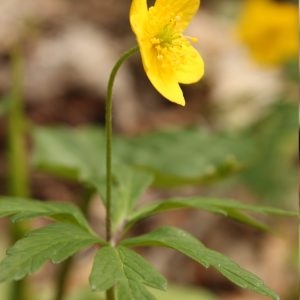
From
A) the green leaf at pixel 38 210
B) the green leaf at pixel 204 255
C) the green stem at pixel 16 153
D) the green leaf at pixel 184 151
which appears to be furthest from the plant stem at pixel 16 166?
the green leaf at pixel 204 255

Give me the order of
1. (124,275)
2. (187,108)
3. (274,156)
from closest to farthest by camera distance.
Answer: (124,275) < (274,156) < (187,108)

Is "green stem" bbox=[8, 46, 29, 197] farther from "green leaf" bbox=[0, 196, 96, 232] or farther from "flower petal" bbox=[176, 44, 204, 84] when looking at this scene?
"flower petal" bbox=[176, 44, 204, 84]

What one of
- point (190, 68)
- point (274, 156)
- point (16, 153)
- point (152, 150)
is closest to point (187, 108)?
point (274, 156)

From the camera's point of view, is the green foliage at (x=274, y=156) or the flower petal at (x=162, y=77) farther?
the green foliage at (x=274, y=156)

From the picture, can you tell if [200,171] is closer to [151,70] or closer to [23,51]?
[151,70]

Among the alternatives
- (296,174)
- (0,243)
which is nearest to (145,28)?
(0,243)

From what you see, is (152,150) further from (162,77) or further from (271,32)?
(162,77)

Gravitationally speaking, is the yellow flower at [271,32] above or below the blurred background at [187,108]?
above

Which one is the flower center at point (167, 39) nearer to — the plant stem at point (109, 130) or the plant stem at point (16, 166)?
the plant stem at point (109, 130)
